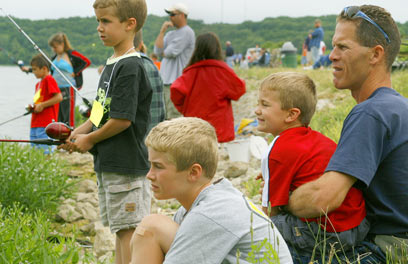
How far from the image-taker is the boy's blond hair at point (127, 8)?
2.91 metres

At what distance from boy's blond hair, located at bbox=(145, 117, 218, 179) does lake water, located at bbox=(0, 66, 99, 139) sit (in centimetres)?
334

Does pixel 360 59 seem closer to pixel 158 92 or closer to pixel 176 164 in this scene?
pixel 176 164

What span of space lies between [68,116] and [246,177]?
2.94 metres

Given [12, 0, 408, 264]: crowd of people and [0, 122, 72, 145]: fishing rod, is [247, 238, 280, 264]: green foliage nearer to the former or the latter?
[12, 0, 408, 264]: crowd of people

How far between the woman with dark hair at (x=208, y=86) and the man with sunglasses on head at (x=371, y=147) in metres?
3.58

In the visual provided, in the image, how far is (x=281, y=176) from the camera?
7.39 ft

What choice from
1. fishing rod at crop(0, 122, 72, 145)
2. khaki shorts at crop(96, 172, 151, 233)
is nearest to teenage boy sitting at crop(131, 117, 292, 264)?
khaki shorts at crop(96, 172, 151, 233)

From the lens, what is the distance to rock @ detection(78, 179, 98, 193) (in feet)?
18.7

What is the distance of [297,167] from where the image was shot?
223 cm

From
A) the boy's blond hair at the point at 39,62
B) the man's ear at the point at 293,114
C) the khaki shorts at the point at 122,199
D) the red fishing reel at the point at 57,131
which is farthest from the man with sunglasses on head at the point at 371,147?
the boy's blond hair at the point at 39,62

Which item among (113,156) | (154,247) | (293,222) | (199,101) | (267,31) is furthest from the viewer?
(267,31)

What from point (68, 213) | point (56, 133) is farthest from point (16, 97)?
point (56, 133)

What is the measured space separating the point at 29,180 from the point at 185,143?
2.90 meters

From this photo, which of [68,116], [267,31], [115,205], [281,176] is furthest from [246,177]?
[267,31]
